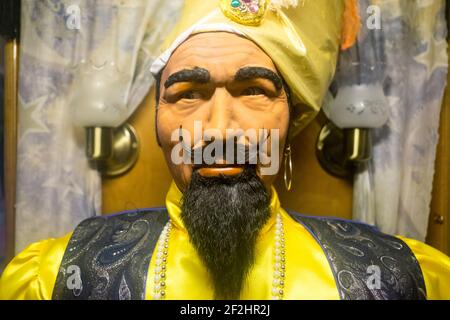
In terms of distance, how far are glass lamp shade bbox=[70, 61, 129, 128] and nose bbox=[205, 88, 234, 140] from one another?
34 cm

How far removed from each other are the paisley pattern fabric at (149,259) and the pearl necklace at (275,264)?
0.02 m

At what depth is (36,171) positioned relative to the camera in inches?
38.5

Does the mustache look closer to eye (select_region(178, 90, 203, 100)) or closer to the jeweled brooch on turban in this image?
eye (select_region(178, 90, 203, 100))

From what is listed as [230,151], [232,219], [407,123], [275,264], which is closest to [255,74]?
[230,151]

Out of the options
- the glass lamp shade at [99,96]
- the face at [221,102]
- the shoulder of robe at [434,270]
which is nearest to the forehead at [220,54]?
the face at [221,102]

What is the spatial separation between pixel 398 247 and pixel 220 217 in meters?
0.42

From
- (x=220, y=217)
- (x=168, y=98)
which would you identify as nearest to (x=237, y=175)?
(x=220, y=217)

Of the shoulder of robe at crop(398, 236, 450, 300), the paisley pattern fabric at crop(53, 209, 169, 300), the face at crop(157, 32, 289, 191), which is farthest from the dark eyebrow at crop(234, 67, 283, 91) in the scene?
the shoulder of robe at crop(398, 236, 450, 300)

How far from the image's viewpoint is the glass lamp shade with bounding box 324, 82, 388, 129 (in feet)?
3.10

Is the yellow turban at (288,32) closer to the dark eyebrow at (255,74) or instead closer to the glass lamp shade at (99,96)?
the dark eyebrow at (255,74)

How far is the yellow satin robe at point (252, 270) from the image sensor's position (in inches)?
29.3

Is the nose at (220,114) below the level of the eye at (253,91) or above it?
below

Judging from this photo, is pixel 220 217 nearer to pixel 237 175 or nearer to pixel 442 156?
pixel 237 175

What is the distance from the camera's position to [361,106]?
94 cm
